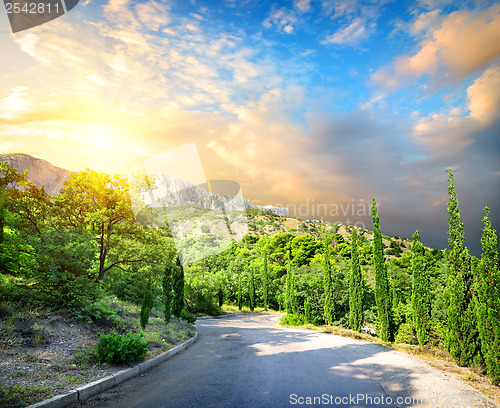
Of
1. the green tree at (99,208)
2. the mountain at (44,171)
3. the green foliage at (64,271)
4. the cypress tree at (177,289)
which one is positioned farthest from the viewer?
the mountain at (44,171)

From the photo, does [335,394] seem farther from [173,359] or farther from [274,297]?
[274,297]

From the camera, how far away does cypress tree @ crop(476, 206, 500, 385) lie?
788 cm

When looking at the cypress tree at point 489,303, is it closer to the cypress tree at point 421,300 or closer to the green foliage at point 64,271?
the cypress tree at point 421,300

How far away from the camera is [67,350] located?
7438 mm

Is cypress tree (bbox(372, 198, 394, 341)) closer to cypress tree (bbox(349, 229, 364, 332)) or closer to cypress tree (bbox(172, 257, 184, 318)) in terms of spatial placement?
cypress tree (bbox(349, 229, 364, 332))

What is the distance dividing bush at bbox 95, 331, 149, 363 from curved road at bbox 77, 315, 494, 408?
0.63 metres

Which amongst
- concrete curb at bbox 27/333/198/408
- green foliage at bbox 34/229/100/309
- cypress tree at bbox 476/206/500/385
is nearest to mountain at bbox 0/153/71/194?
green foliage at bbox 34/229/100/309

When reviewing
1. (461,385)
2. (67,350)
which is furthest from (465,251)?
(67,350)

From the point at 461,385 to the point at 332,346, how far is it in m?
5.36

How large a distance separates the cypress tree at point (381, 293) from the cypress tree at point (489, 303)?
21.0 feet

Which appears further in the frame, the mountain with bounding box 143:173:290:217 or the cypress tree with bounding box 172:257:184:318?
the mountain with bounding box 143:173:290:217

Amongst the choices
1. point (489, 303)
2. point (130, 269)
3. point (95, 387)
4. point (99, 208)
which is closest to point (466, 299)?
point (489, 303)

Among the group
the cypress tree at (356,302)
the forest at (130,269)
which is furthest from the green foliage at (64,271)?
the cypress tree at (356,302)

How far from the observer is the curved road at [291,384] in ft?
17.0
